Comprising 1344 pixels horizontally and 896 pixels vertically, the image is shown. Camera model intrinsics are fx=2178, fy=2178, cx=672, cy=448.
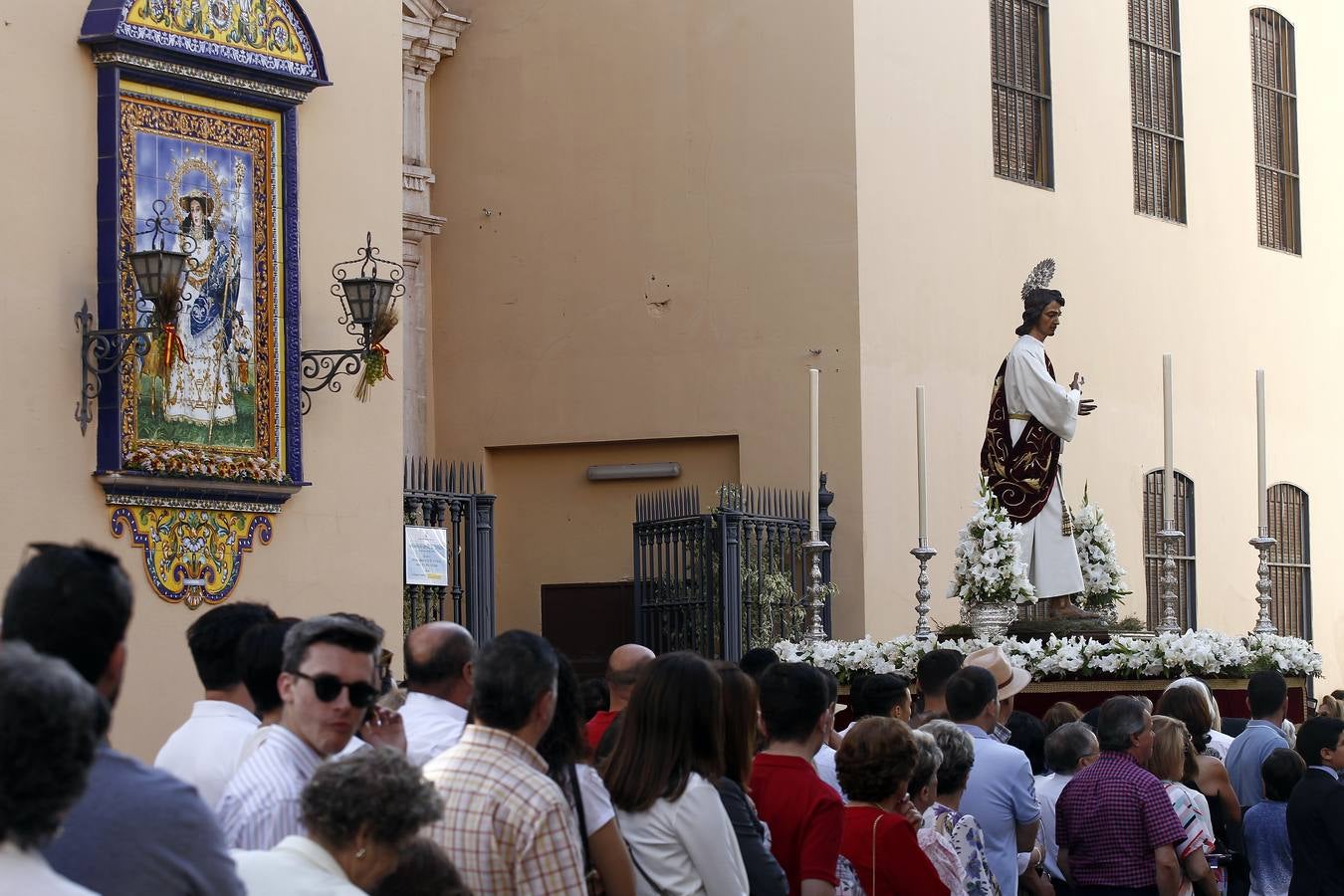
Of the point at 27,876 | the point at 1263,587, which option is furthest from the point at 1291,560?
the point at 27,876

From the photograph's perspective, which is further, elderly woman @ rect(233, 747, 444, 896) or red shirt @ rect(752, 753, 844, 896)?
red shirt @ rect(752, 753, 844, 896)

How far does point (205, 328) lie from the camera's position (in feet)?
34.9

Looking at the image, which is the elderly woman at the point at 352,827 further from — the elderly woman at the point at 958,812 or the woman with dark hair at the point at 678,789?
the elderly woman at the point at 958,812

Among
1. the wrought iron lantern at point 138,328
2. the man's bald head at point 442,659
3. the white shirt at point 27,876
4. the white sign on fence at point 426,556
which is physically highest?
the wrought iron lantern at point 138,328

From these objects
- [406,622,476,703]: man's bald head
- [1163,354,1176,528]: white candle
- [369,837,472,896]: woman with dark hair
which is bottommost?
[369,837,472,896]: woman with dark hair

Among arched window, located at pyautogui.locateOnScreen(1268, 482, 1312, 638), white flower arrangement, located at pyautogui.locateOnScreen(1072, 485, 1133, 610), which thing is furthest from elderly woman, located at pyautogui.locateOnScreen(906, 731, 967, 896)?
arched window, located at pyautogui.locateOnScreen(1268, 482, 1312, 638)

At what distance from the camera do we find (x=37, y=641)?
3.54 meters

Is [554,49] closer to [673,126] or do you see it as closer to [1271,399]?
[673,126]

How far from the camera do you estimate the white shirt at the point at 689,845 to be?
551cm

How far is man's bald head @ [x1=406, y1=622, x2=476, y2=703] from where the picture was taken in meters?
5.82

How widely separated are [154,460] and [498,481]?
24.6 feet

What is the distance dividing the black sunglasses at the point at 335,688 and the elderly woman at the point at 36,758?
1556mm

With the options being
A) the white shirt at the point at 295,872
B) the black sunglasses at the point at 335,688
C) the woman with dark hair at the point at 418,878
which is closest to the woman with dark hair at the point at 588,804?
the black sunglasses at the point at 335,688

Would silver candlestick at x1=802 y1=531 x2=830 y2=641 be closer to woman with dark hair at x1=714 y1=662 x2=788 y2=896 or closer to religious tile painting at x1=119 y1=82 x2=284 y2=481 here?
religious tile painting at x1=119 y1=82 x2=284 y2=481
